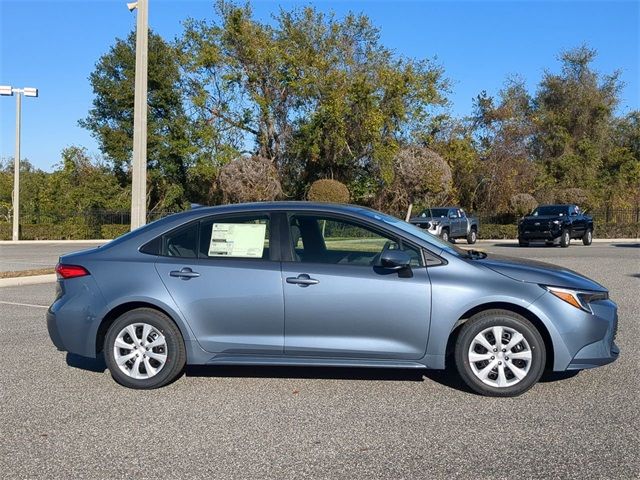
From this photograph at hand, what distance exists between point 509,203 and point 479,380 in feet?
125

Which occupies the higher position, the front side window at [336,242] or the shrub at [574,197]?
the shrub at [574,197]

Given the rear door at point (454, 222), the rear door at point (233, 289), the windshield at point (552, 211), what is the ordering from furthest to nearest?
the rear door at point (454, 222) → the windshield at point (552, 211) → the rear door at point (233, 289)

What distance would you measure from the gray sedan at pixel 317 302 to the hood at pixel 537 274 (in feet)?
0.06

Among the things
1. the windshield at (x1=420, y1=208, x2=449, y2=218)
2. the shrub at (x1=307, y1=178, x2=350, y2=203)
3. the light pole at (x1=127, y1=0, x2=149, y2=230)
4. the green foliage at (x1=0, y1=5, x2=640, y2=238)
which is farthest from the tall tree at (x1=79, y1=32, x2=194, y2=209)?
the light pole at (x1=127, y1=0, x2=149, y2=230)

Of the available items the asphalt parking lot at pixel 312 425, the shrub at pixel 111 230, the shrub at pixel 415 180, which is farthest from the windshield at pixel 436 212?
the asphalt parking lot at pixel 312 425

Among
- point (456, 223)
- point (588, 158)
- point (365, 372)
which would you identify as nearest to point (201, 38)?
point (456, 223)

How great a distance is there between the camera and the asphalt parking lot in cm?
415

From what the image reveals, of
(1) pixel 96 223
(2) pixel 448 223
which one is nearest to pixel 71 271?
(2) pixel 448 223

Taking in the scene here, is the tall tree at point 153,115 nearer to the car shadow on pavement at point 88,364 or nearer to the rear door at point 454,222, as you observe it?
the rear door at point 454,222

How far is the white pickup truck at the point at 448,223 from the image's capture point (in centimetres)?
2968

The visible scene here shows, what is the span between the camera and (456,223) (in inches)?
1224

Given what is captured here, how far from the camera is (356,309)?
5.59 meters

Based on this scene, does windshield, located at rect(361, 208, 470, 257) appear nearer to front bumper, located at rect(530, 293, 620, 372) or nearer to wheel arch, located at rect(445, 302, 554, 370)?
wheel arch, located at rect(445, 302, 554, 370)

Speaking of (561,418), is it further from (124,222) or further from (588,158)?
(588,158)
